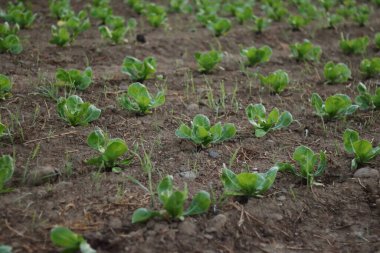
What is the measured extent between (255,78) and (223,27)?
125 cm

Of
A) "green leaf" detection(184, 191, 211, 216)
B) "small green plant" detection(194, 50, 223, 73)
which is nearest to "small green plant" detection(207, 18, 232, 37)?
"small green plant" detection(194, 50, 223, 73)

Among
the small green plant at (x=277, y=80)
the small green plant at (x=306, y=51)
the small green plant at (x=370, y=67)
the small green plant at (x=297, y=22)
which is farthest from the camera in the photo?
the small green plant at (x=297, y=22)

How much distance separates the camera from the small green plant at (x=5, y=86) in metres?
3.31

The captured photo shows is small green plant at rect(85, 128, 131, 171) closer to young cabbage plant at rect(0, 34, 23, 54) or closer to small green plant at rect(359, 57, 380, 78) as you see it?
young cabbage plant at rect(0, 34, 23, 54)

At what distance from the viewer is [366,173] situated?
107 inches

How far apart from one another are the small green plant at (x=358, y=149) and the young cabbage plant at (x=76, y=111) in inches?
62.3

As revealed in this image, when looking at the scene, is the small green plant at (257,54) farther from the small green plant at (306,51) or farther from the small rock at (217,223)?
the small rock at (217,223)

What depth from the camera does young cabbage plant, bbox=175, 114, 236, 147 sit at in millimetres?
2893

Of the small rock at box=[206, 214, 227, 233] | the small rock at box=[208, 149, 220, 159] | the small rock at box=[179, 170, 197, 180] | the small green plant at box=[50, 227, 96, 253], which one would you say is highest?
the small green plant at box=[50, 227, 96, 253]

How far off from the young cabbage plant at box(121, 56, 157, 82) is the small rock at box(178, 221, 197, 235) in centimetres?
187

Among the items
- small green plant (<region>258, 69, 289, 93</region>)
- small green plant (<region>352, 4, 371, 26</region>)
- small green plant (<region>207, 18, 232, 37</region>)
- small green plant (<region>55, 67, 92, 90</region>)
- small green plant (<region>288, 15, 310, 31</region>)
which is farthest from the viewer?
small green plant (<region>352, 4, 371, 26</region>)

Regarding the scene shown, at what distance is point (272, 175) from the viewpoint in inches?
97.7

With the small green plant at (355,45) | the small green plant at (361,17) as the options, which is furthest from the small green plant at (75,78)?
the small green plant at (361,17)

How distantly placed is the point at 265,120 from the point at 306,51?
1767mm
